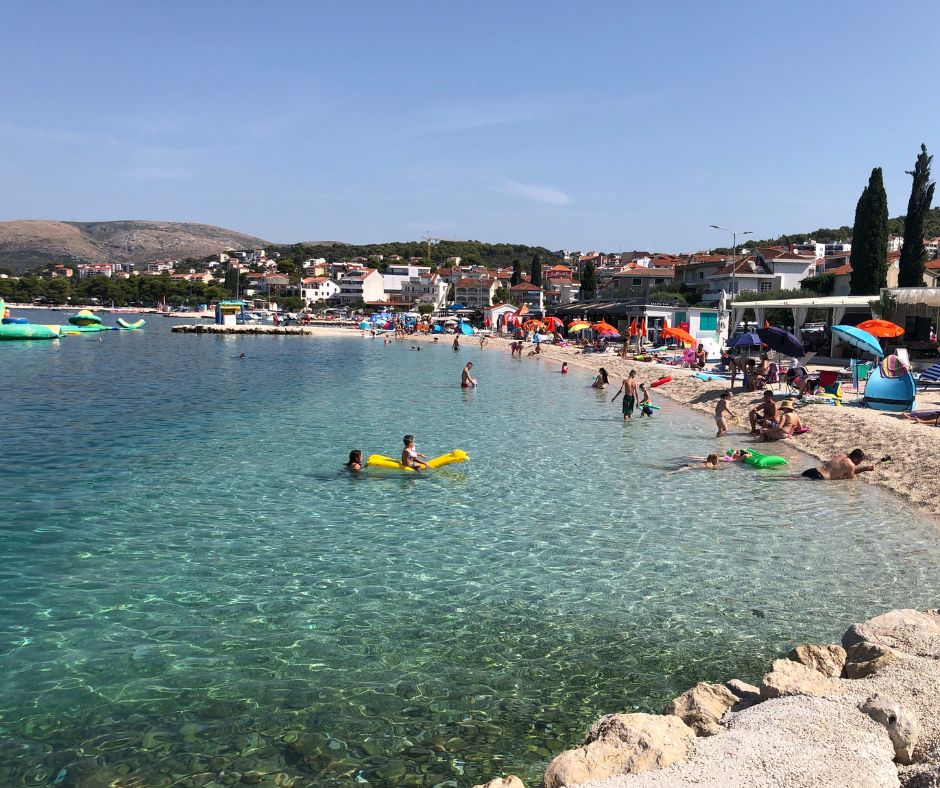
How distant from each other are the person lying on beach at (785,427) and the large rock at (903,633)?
13.8 meters

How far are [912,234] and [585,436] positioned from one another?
119 feet

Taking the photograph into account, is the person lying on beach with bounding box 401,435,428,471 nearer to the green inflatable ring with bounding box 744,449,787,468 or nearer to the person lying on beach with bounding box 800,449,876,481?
the green inflatable ring with bounding box 744,449,787,468

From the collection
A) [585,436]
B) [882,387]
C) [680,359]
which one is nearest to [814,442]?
[882,387]

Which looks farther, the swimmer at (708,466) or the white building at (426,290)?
the white building at (426,290)

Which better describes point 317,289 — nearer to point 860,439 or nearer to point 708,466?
point 860,439

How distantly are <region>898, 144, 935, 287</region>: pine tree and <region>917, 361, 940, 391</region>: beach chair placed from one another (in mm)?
23627

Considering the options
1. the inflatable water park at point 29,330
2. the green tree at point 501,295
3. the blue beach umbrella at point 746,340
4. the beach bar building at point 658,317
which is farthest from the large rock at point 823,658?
the green tree at point 501,295

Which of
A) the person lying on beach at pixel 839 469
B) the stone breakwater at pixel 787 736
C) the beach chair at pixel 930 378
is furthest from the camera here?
the beach chair at pixel 930 378

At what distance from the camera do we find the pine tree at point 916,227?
45.9m

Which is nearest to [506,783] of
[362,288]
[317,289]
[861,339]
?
[861,339]

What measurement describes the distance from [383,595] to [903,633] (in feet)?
19.5

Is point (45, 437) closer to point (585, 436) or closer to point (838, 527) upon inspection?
point (585, 436)

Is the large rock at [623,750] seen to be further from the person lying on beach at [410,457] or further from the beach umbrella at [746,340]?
the beach umbrella at [746,340]

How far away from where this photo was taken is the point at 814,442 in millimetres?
20250
